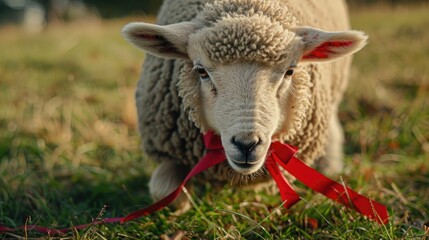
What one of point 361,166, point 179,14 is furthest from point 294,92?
point 361,166

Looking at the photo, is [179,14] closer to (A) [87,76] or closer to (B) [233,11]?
(B) [233,11]

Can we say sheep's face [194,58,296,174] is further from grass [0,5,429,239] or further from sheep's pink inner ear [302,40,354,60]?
grass [0,5,429,239]

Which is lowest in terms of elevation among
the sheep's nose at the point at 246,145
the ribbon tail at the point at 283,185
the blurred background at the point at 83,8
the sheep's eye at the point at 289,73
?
the blurred background at the point at 83,8

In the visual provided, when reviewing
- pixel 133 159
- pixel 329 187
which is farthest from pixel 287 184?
pixel 133 159

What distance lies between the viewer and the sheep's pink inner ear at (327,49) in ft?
8.81

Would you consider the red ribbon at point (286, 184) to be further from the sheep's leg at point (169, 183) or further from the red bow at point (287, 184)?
the sheep's leg at point (169, 183)

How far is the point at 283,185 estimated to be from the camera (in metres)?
2.89

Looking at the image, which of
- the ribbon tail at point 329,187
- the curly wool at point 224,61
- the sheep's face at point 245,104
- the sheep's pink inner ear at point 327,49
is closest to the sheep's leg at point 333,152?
the curly wool at point 224,61

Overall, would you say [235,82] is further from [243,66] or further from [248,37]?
[248,37]

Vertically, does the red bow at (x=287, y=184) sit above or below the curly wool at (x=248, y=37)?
below

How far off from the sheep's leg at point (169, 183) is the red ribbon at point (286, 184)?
0.77 ft

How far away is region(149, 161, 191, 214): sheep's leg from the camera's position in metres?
Result: 3.10

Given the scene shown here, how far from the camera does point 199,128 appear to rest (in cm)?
291

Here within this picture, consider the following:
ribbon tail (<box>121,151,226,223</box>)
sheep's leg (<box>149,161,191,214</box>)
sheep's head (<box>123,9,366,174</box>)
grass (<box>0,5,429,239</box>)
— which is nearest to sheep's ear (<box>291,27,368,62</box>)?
sheep's head (<box>123,9,366,174</box>)
